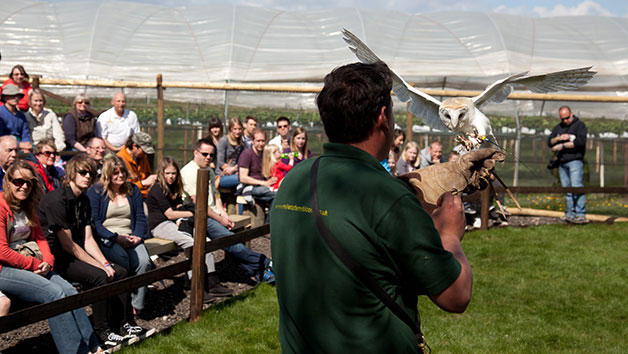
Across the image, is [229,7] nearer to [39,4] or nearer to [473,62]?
[39,4]

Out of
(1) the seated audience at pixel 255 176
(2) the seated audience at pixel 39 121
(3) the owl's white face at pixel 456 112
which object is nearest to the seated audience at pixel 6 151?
(2) the seated audience at pixel 39 121

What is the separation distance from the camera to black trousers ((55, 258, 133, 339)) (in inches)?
190

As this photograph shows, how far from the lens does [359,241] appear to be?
1616mm

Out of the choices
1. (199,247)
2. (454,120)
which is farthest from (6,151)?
(454,120)

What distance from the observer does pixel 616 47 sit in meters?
16.3

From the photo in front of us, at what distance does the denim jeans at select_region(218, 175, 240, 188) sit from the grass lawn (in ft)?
6.32

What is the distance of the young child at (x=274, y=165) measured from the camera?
791 cm

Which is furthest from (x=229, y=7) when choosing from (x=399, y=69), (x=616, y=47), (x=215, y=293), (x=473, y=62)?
(x=215, y=293)

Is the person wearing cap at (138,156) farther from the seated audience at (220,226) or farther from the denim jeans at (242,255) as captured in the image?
the denim jeans at (242,255)

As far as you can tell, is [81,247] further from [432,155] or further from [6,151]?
[432,155]

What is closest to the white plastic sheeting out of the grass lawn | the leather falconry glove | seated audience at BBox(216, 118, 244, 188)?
seated audience at BBox(216, 118, 244, 188)

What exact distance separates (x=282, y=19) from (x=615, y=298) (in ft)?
42.0

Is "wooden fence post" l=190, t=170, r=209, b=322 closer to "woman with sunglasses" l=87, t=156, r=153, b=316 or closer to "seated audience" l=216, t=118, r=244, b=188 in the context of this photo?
"woman with sunglasses" l=87, t=156, r=153, b=316

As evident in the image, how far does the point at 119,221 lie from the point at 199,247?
0.82 m
